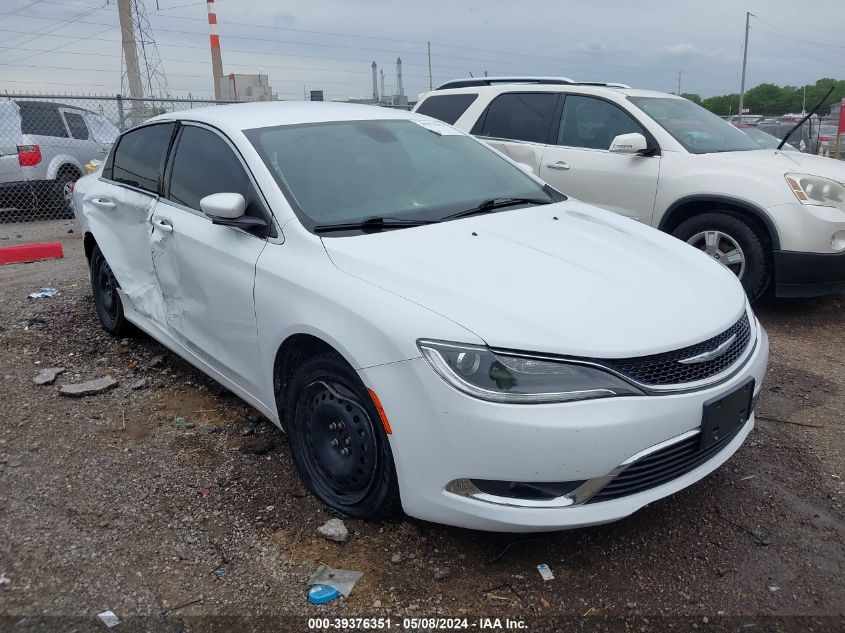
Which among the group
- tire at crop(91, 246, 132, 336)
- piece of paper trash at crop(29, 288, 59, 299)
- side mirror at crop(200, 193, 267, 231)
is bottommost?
piece of paper trash at crop(29, 288, 59, 299)

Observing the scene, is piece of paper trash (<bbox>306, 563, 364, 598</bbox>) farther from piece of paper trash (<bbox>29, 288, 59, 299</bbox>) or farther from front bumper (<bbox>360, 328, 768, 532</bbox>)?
piece of paper trash (<bbox>29, 288, 59, 299</bbox>)

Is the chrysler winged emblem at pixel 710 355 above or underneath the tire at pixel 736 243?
above

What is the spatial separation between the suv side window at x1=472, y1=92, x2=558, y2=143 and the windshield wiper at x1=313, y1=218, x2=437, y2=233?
379cm

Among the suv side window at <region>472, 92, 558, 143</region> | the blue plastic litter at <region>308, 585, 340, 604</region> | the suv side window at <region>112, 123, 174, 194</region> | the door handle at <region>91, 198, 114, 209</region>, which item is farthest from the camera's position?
the suv side window at <region>472, 92, 558, 143</region>

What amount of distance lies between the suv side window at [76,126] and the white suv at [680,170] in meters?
7.29

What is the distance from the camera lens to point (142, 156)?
4.41 metres

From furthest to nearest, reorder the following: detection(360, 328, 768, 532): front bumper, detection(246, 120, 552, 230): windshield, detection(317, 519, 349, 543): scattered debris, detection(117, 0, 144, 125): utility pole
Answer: detection(117, 0, 144, 125): utility pole → detection(246, 120, 552, 230): windshield → detection(317, 519, 349, 543): scattered debris → detection(360, 328, 768, 532): front bumper

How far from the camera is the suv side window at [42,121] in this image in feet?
35.2

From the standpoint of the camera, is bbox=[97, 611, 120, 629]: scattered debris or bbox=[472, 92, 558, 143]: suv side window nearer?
bbox=[97, 611, 120, 629]: scattered debris

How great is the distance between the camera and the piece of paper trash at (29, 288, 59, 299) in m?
6.14

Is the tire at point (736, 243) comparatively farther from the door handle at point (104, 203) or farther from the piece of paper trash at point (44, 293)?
the piece of paper trash at point (44, 293)

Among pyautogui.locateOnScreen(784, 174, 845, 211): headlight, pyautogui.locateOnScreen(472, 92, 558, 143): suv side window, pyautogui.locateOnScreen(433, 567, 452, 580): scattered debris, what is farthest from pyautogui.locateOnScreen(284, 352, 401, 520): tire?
pyautogui.locateOnScreen(472, 92, 558, 143): suv side window

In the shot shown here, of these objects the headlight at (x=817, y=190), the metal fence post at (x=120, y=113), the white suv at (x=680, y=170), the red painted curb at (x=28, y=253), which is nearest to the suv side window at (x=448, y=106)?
the white suv at (x=680, y=170)

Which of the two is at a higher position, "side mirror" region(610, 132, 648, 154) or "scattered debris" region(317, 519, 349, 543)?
"side mirror" region(610, 132, 648, 154)
